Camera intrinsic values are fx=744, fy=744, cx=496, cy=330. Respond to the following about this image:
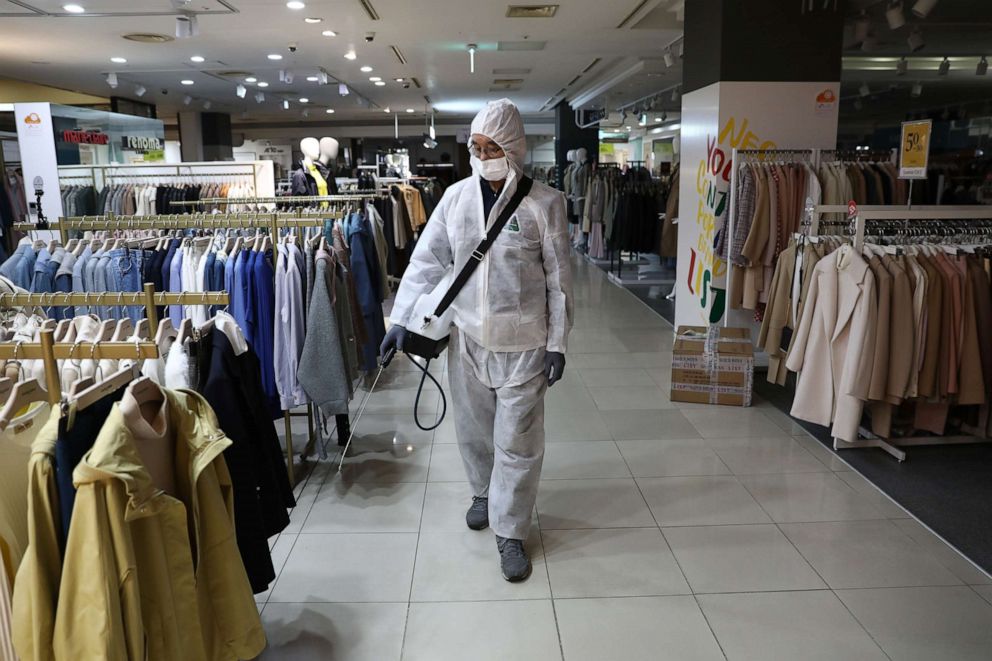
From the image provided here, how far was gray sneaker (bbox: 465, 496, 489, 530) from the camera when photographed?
329cm

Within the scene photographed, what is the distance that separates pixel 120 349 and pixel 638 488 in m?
2.60

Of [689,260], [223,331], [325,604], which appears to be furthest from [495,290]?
[689,260]

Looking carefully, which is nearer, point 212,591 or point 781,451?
point 212,591

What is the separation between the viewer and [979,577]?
287 cm

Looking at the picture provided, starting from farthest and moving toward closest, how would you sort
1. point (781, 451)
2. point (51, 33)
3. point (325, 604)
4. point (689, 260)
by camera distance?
point (51, 33)
point (689, 260)
point (781, 451)
point (325, 604)

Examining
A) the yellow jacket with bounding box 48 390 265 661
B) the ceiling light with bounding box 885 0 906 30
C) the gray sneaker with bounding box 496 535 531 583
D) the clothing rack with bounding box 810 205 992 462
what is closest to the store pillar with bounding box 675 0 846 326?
the ceiling light with bounding box 885 0 906 30

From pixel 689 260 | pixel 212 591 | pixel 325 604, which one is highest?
pixel 689 260

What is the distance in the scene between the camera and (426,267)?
2996 millimetres

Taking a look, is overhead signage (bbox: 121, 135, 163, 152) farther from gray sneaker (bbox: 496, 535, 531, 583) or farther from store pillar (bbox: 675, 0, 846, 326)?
gray sneaker (bbox: 496, 535, 531, 583)

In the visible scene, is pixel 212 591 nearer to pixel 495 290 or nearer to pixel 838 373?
pixel 495 290

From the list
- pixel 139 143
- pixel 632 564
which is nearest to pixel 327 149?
pixel 632 564

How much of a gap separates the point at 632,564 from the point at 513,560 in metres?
0.49

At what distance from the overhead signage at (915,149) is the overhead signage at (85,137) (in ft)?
29.4

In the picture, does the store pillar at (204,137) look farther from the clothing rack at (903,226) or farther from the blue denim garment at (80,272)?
the clothing rack at (903,226)
